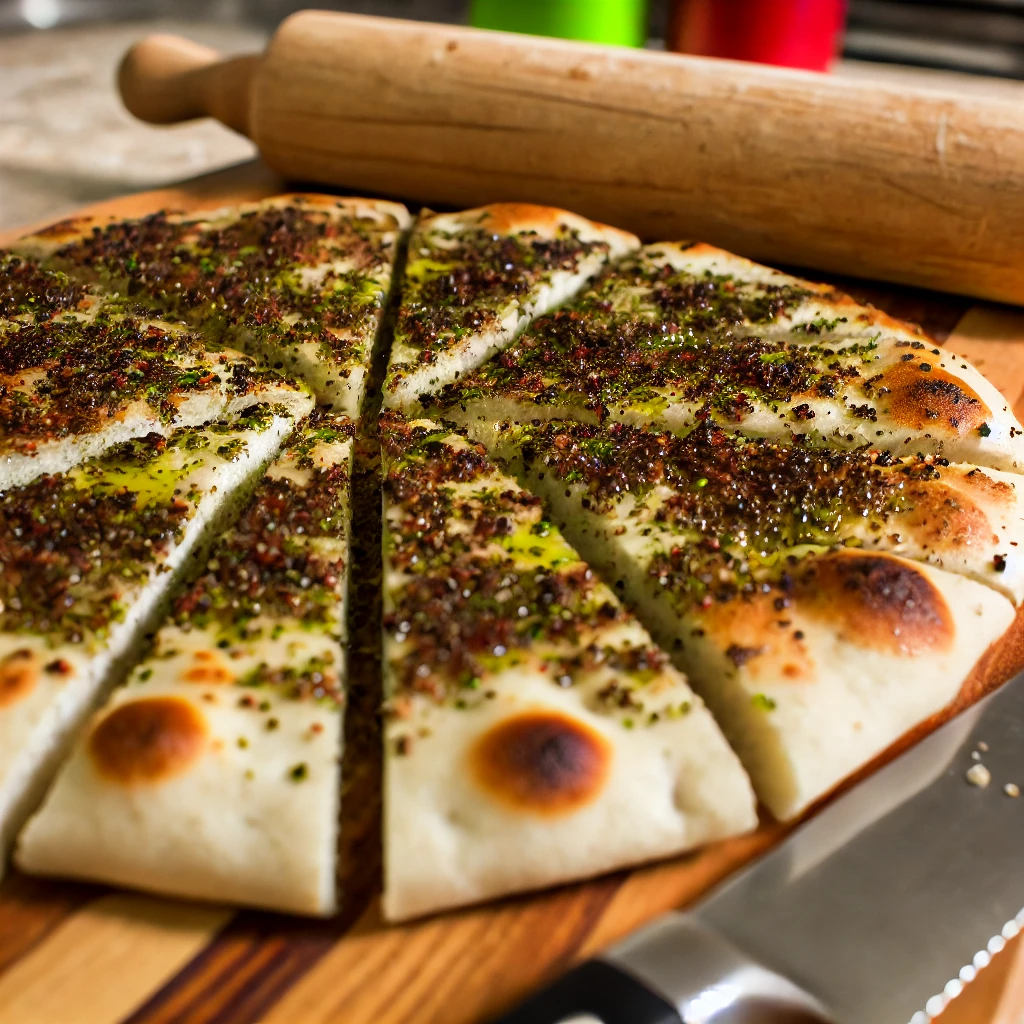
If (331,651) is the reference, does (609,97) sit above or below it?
above

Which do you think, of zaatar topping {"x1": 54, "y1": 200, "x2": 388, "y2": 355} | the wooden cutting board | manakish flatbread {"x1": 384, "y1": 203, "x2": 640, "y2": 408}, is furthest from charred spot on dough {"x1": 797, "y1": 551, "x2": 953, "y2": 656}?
zaatar topping {"x1": 54, "y1": 200, "x2": 388, "y2": 355}

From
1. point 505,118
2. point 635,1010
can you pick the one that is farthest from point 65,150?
point 635,1010

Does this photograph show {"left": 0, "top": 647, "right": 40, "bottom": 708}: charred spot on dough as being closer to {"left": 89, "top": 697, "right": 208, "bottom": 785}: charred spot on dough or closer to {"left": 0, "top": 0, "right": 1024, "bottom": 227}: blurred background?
{"left": 89, "top": 697, "right": 208, "bottom": 785}: charred spot on dough

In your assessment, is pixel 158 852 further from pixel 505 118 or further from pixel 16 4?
pixel 16 4

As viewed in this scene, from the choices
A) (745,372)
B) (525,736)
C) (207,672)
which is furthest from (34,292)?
(525,736)

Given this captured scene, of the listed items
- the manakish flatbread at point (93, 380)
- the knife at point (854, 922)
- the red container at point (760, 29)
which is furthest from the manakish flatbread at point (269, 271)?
the red container at point (760, 29)

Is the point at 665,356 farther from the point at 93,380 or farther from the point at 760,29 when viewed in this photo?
the point at 760,29

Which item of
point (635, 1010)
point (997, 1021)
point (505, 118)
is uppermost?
point (505, 118)

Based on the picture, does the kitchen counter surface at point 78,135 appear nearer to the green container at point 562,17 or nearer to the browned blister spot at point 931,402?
the green container at point 562,17
